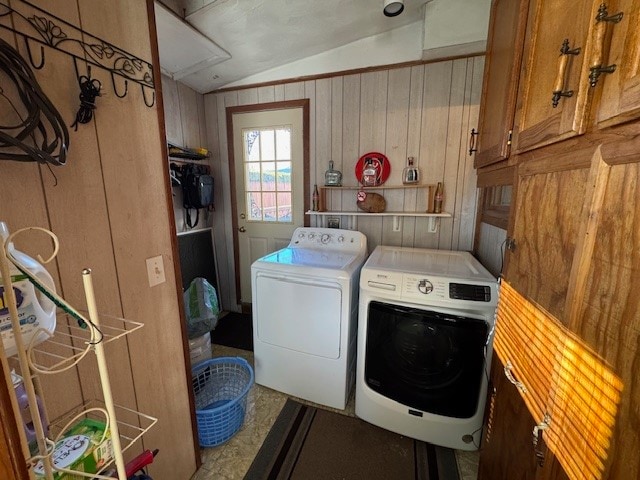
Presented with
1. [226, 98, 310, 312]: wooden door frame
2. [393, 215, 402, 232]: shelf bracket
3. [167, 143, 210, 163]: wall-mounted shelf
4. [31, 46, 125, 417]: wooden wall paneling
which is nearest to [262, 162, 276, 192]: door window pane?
[226, 98, 310, 312]: wooden door frame

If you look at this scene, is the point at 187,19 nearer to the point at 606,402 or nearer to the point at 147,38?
the point at 147,38

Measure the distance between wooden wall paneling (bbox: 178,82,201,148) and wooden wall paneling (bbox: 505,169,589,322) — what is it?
2.70m

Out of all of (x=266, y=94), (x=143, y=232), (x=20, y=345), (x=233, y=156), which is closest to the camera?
(x=20, y=345)

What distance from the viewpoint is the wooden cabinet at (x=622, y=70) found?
19.6 inches

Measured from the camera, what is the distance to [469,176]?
2141 millimetres

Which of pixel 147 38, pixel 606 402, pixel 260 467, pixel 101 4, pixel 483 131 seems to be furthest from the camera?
pixel 483 131

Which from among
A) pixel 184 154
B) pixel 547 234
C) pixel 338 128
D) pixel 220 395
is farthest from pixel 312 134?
pixel 220 395

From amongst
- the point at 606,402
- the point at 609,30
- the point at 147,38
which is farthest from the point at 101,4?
the point at 606,402

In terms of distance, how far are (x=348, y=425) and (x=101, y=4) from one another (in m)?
2.31

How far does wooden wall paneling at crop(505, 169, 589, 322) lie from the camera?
674 millimetres

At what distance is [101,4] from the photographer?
89cm

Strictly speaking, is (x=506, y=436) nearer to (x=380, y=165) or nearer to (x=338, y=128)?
(x=380, y=165)

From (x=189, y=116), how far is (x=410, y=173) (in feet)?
7.04

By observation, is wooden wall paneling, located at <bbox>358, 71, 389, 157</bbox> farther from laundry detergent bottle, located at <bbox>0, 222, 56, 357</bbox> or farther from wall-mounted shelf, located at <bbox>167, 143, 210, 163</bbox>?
laundry detergent bottle, located at <bbox>0, 222, 56, 357</bbox>
